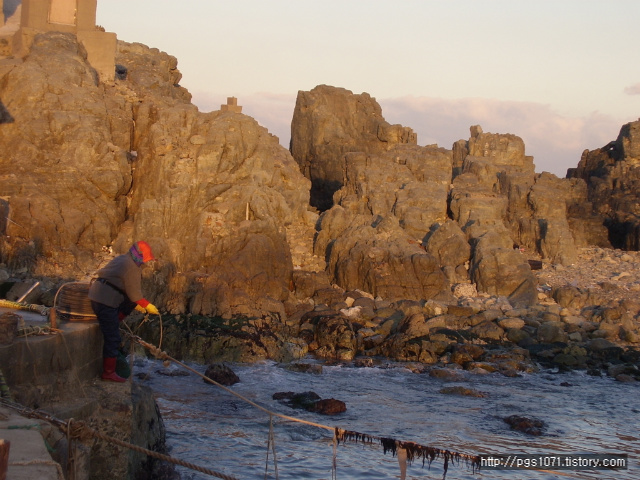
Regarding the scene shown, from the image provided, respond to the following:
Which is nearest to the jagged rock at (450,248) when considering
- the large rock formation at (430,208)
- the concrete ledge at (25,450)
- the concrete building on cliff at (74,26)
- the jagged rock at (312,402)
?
the large rock formation at (430,208)

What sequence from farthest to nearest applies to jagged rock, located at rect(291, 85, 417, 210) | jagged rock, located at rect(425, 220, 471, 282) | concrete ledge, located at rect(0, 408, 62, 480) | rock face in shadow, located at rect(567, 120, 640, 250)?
jagged rock, located at rect(291, 85, 417, 210)
rock face in shadow, located at rect(567, 120, 640, 250)
jagged rock, located at rect(425, 220, 471, 282)
concrete ledge, located at rect(0, 408, 62, 480)

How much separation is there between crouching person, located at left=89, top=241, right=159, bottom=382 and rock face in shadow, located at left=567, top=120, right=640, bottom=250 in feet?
103

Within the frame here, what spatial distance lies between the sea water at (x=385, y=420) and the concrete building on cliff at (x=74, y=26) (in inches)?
628

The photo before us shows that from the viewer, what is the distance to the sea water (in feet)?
32.1

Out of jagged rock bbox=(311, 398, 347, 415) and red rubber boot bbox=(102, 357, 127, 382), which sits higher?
red rubber boot bbox=(102, 357, 127, 382)

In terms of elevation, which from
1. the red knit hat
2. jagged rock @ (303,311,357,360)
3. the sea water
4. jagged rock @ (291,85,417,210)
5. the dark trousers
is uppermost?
jagged rock @ (291,85,417,210)

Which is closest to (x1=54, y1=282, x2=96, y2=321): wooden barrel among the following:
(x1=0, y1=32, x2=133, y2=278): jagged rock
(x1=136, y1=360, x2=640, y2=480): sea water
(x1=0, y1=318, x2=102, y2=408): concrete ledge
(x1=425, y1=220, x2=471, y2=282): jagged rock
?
(x1=0, y1=318, x2=102, y2=408): concrete ledge

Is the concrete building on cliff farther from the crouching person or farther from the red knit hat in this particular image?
the crouching person

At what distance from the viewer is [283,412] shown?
1259 cm

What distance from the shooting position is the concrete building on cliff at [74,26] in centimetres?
2736

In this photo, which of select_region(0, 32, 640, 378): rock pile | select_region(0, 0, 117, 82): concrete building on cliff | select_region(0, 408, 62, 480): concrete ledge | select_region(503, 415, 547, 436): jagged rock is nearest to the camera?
select_region(0, 408, 62, 480): concrete ledge

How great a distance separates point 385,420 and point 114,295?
6.92 meters

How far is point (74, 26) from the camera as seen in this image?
2817cm

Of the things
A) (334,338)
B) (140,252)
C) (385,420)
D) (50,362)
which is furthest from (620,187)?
(50,362)
